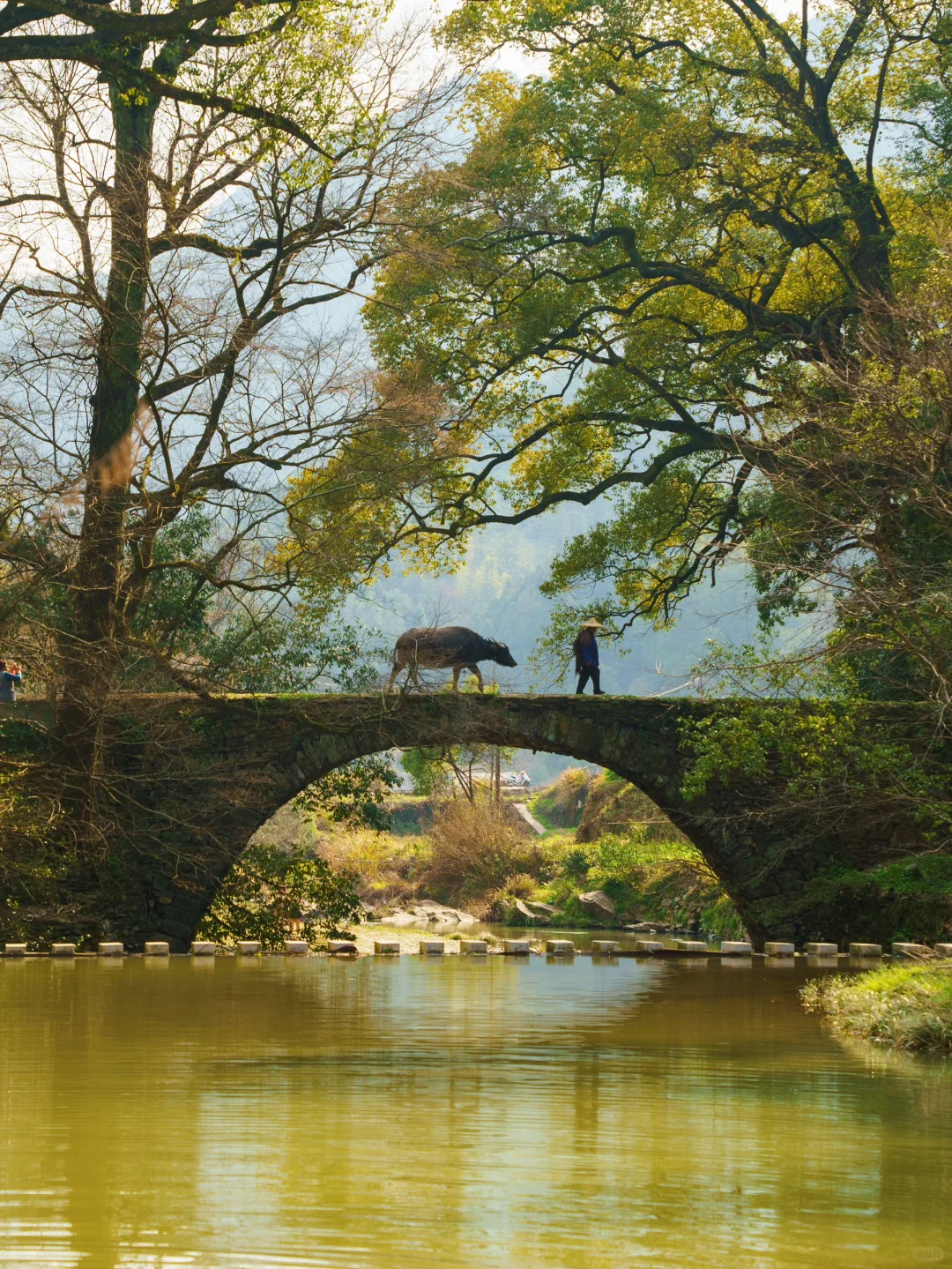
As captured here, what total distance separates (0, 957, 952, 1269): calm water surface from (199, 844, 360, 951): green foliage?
5942 millimetres

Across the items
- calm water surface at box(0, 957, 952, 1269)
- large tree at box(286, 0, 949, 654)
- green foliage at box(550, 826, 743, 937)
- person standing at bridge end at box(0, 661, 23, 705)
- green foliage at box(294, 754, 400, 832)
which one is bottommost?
calm water surface at box(0, 957, 952, 1269)

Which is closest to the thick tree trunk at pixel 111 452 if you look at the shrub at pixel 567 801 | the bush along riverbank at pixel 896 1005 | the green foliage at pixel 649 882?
the bush along riverbank at pixel 896 1005

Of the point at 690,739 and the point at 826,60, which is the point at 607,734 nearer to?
the point at 690,739

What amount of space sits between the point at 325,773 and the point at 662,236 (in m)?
8.50

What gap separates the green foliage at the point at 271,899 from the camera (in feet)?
56.2

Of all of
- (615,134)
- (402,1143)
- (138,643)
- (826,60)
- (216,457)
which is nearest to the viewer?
(402,1143)

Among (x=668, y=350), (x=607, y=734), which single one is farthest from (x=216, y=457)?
(x=668, y=350)

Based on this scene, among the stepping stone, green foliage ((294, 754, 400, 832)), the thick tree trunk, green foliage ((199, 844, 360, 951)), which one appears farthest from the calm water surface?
green foliage ((294, 754, 400, 832))

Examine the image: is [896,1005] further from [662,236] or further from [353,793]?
[662,236]

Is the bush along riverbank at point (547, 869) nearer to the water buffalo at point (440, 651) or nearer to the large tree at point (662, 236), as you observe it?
the water buffalo at point (440, 651)

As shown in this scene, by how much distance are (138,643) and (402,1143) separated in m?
10.0

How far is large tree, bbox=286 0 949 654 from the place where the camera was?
19.0 m

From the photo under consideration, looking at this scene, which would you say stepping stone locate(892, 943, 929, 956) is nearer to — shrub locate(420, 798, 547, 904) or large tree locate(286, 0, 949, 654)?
large tree locate(286, 0, 949, 654)

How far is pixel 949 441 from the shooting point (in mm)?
11398
